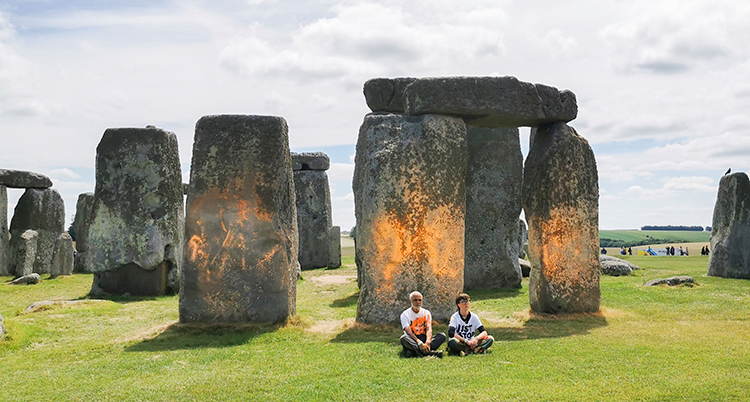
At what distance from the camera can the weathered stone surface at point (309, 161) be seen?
2548 cm

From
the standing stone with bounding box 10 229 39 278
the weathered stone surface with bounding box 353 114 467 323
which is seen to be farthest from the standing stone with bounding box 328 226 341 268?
the weathered stone surface with bounding box 353 114 467 323

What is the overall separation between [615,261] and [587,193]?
9.86 metres

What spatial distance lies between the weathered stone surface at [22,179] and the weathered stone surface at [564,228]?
713 inches

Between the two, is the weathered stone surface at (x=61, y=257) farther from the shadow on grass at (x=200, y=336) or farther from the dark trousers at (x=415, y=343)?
the dark trousers at (x=415, y=343)

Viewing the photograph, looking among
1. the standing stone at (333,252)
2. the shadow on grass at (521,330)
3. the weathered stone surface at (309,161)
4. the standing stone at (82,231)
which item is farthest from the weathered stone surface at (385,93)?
the standing stone at (82,231)

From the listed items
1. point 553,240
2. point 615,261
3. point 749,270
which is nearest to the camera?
point 553,240

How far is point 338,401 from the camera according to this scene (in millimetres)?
6332

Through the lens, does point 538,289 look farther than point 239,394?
Yes

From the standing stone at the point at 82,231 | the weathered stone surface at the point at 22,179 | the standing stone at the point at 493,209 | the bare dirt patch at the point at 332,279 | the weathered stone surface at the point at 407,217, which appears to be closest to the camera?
the weathered stone surface at the point at 407,217

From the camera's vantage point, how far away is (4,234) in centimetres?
2155

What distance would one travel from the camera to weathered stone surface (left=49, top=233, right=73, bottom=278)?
Answer: 2081 centimetres

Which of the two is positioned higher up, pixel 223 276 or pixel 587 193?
pixel 587 193

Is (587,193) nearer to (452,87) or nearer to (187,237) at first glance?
(452,87)

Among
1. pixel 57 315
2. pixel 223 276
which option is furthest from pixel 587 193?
pixel 57 315
